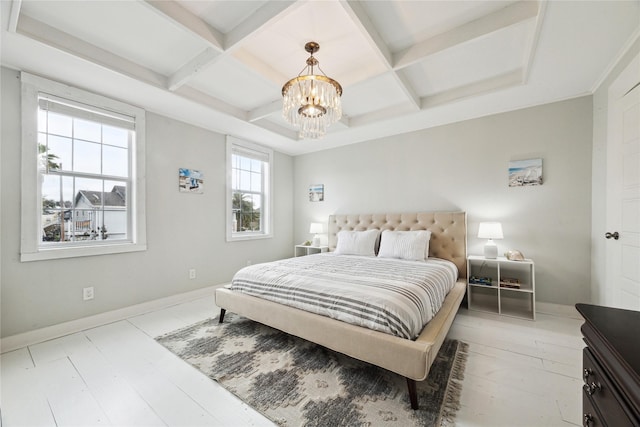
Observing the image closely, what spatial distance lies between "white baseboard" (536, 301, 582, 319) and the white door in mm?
541

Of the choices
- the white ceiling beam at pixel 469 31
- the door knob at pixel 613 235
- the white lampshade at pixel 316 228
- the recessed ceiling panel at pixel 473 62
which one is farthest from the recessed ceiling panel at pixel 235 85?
the door knob at pixel 613 235

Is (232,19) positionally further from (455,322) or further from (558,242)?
(558,242)

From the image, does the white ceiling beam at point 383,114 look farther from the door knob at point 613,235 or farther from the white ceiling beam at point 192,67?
the door knob at point 613,235

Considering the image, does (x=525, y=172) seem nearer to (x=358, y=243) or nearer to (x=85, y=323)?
(x=358, y=243)

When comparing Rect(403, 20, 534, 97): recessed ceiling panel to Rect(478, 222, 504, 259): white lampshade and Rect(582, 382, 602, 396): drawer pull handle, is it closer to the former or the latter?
Rect(478, 222, 504, 259): white lampshade

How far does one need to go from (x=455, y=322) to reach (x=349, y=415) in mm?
1801

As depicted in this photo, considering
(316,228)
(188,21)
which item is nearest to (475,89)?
(188,21)

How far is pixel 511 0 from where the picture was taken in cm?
167

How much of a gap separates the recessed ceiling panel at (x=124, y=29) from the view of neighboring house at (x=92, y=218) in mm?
1470

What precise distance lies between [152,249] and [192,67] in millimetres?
2125

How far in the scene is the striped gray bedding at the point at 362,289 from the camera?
1.62 m

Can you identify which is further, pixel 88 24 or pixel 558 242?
pixel 558 242

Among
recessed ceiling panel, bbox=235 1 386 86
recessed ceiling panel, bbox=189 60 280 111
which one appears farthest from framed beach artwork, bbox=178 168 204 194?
recessed ceiling panel, bbox=235 1 386 86

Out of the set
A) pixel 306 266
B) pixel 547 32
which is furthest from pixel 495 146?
pixel 306 266
